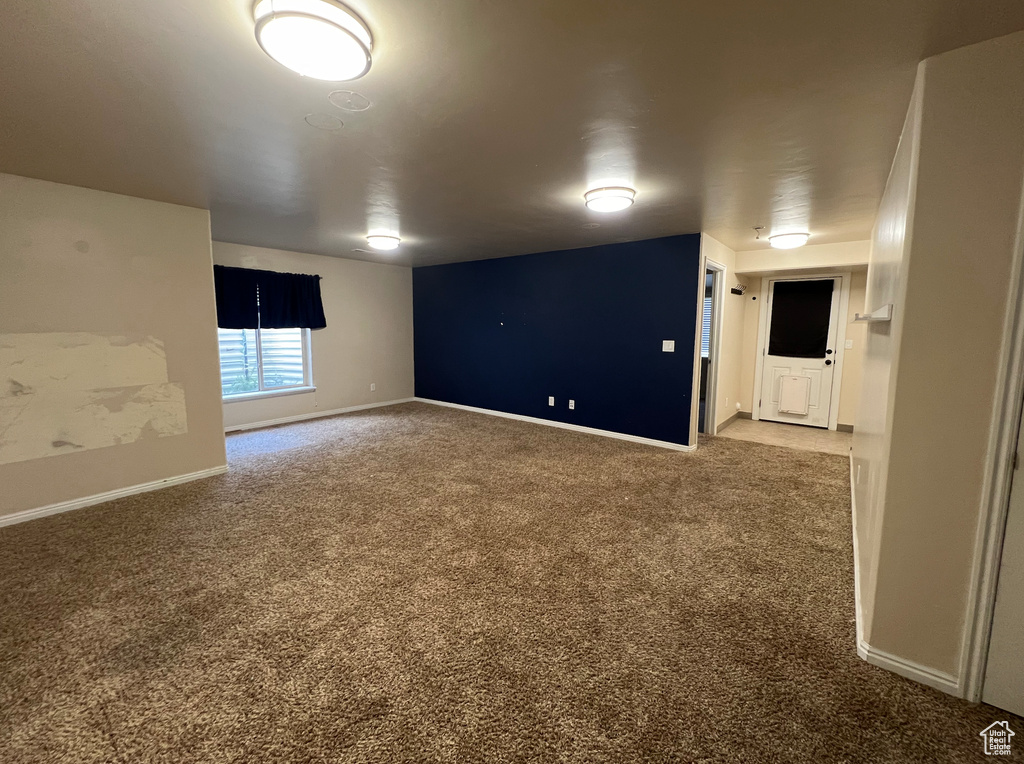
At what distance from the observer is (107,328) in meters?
3.30

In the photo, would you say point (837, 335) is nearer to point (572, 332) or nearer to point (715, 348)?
point (715, 348)

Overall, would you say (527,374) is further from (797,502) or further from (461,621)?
(461,621)

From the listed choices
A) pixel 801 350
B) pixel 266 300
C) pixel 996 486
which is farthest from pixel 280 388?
pixel 801 350

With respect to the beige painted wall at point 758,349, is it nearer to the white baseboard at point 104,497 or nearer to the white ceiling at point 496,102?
the white ceiling at point 496,102

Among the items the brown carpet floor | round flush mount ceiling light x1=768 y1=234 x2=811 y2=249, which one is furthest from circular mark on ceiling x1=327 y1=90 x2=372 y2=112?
round flush mount ceiling light x1=768 y1=234 x2=811 y2=249

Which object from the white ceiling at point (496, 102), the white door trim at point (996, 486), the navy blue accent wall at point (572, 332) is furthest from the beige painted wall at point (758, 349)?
the white door trim at point (996, 486)

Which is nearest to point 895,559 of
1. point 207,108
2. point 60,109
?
point 207,108

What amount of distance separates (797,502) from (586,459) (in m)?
1.80

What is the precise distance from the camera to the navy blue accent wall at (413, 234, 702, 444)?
15.6 ft

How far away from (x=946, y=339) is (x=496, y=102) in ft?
6.49

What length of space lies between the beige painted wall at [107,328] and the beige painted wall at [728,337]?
16.4 ft

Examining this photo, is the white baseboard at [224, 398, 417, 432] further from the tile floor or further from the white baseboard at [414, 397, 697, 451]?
the tile floor

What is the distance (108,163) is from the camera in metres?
2.67

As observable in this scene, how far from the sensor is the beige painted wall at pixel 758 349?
17.8 feet
